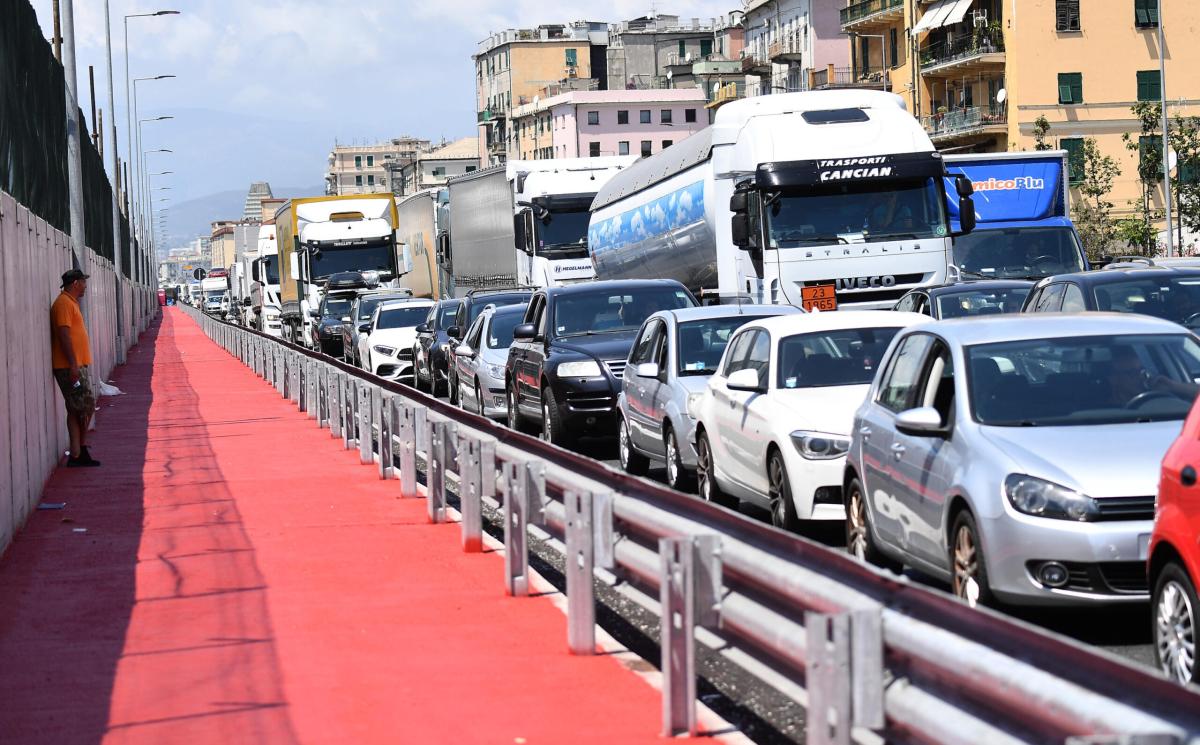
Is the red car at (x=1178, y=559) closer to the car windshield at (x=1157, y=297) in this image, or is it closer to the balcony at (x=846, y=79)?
the car windshield at (x=1157, y=297)

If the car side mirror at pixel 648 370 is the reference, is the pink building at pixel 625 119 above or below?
above

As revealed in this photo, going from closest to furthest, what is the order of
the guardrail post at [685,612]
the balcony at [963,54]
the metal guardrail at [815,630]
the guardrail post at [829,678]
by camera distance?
1. the metal guardrail at [815,630]
2. the guardrail post at [829,678]
3. the guardrail post at [685,612]
4. the balcony at [963,54]

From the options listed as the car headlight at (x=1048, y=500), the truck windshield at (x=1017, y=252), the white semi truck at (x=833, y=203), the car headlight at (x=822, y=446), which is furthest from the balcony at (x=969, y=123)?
the car headlight at (x=1048, y=500)

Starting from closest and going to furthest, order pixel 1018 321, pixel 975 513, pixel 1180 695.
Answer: pixel 1180 695
pixel 975 513
pixel 1018 321

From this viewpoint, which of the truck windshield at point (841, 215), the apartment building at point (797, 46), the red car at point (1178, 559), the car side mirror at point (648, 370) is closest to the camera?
the red car at point (1178, 559)

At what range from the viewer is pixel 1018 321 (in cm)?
1004

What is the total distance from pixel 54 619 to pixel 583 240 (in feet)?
95.7

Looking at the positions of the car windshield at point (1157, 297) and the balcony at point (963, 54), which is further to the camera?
the balcony at point (963, 54)

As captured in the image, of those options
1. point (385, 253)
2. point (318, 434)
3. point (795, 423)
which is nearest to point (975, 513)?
point (795, 423)

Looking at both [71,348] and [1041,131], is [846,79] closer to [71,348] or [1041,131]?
[1041,131]

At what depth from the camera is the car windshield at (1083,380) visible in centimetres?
927

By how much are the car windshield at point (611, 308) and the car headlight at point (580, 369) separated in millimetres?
1310

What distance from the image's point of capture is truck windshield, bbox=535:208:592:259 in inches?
1532

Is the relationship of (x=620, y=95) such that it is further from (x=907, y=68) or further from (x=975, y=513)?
(x=975, y=513)
